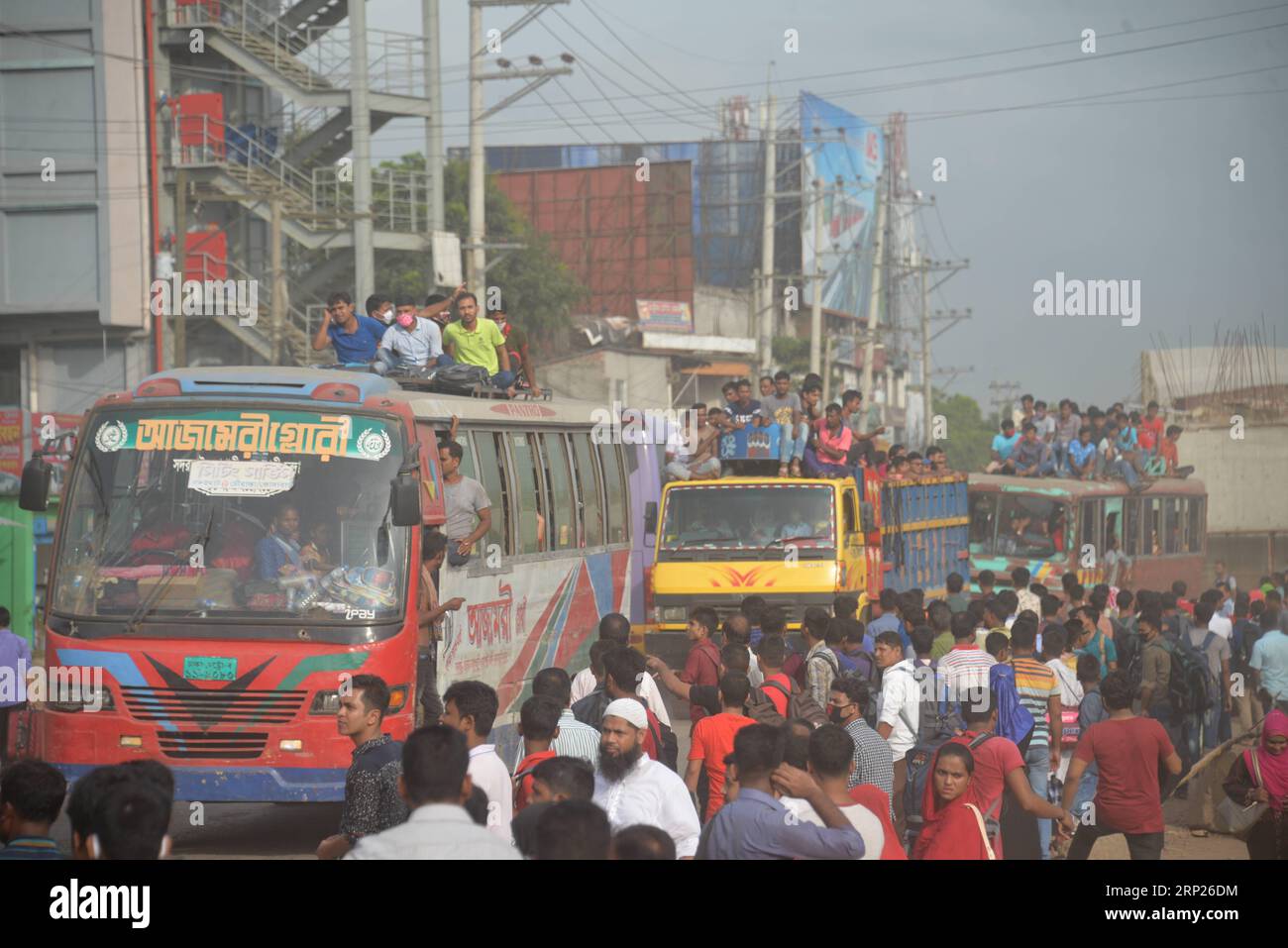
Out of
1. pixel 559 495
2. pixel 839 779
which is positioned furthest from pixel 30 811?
pixel 559 495

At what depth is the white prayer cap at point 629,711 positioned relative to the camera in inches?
277

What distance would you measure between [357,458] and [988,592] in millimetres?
7080

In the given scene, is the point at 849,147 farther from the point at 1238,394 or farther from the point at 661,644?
the point at 661,644

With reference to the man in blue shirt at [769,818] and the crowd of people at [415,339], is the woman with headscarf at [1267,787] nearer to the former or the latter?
the man in blue shirt at [769,818]

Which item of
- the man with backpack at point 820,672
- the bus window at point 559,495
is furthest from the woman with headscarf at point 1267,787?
the bus window at point 559,495

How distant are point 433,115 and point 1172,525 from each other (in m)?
18.3

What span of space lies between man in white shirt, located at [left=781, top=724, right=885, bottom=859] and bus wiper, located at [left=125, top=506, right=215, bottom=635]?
5312mm

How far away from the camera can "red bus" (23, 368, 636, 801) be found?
1030 cm

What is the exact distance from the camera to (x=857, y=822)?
6.49m

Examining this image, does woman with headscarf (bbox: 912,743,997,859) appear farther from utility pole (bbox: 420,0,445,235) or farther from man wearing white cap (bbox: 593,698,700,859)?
utility pole (bbox: 420,0,445,235)

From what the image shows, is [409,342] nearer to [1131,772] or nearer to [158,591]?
[158,591]

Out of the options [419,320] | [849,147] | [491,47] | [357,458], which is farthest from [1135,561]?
[849,147]

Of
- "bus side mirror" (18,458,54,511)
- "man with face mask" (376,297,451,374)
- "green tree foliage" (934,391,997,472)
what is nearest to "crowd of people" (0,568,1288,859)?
"bus side mirror" (18,458,54,511)

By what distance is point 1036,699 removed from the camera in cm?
1020
